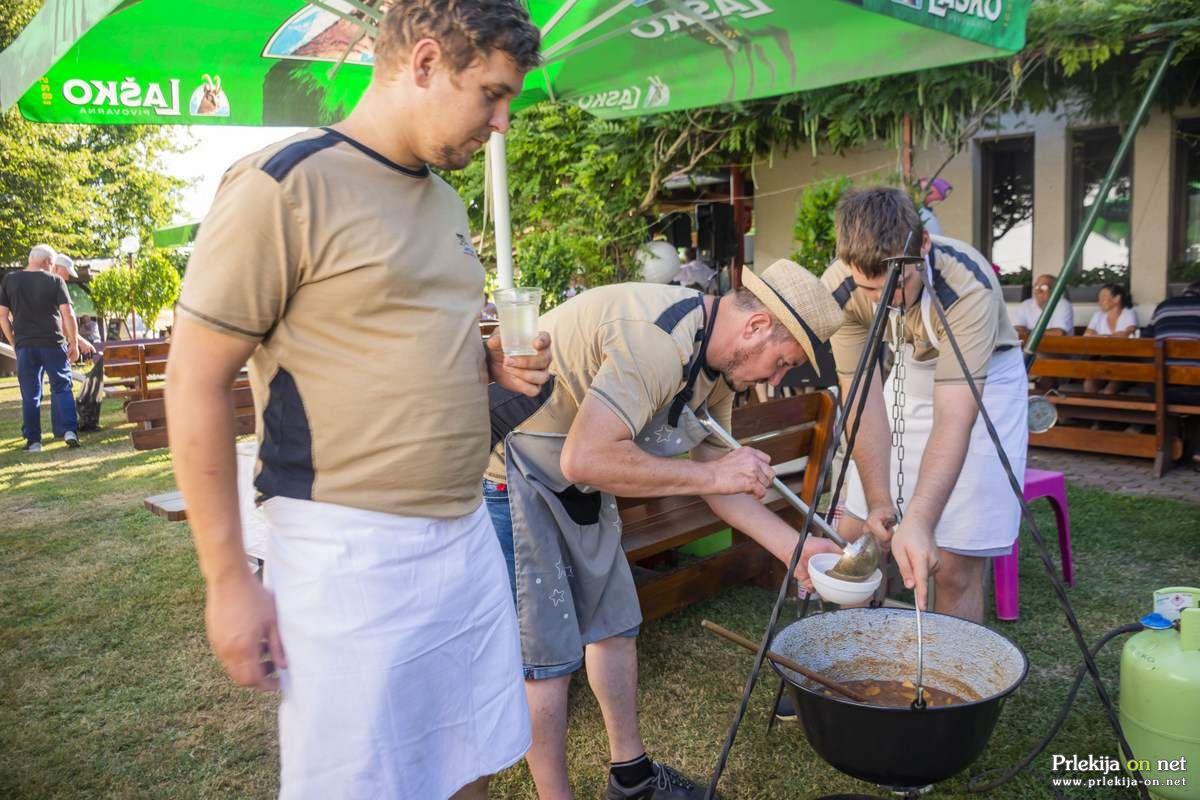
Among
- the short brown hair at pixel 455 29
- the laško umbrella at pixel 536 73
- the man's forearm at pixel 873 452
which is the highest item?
the laško umbrella at pixel 536 73

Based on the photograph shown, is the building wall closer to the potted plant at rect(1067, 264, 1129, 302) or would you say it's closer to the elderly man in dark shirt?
the potted plant at rect(1067, 264, 1129, 302)

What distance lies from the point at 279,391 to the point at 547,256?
661 cm

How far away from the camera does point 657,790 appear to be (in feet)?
8.67

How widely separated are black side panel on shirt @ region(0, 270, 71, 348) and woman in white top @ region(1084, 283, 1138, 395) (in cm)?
1021

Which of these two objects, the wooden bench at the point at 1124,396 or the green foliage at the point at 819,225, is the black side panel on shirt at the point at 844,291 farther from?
the wooden bench at the point at 1124,396

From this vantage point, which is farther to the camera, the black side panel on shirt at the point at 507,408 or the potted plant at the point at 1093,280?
the potted plant at the point at 1093,280

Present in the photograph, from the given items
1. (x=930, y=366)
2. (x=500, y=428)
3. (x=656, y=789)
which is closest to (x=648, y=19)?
(x=930, y=366)

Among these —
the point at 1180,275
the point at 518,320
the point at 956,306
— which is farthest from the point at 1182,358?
the point at 518,320

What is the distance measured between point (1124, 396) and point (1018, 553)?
348 cm

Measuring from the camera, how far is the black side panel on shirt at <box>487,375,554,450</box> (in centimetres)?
213

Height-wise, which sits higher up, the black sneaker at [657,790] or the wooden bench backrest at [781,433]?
the wooden bench backrest at [781,433]

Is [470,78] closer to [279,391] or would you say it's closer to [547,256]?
[279,391]

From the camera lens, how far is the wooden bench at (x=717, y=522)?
11.5 ft

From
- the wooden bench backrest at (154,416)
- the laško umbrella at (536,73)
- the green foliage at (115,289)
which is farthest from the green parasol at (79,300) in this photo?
the laško umbrella at (536,73)
